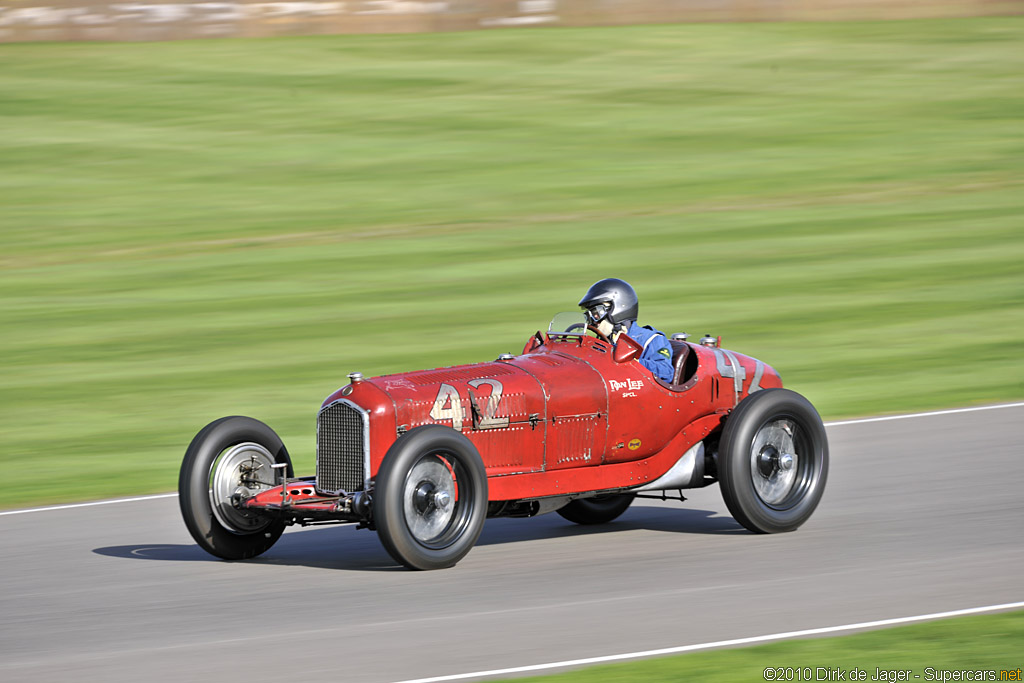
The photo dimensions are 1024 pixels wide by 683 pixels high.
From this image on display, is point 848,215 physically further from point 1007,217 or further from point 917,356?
point 917,356

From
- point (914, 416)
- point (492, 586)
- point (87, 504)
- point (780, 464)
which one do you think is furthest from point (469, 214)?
point (492, 586)

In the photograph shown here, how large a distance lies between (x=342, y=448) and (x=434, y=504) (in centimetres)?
65

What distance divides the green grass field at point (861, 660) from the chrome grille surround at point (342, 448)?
2.40 metres

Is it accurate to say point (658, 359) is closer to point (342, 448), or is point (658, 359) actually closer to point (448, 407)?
point (448, 407)

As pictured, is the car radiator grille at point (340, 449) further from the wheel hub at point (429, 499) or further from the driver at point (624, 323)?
the driver at point (624, 323)

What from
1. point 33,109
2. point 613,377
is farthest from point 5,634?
point 33,109

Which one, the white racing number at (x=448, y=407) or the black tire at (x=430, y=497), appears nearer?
the black tire at (x=430, y=497)

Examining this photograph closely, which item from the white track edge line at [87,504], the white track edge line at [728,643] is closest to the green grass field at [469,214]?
the white track edge line at [87,504]

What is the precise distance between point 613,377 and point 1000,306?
10502 millimetres

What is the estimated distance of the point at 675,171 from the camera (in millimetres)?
26922

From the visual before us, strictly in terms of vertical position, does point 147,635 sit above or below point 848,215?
below

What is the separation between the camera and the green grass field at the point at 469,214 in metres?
15.9

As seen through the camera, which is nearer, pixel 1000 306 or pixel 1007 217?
pixel 1000 306

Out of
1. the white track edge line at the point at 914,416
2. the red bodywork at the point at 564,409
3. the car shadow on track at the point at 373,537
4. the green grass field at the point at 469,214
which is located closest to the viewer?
the red bodywork at the point at 564,409
